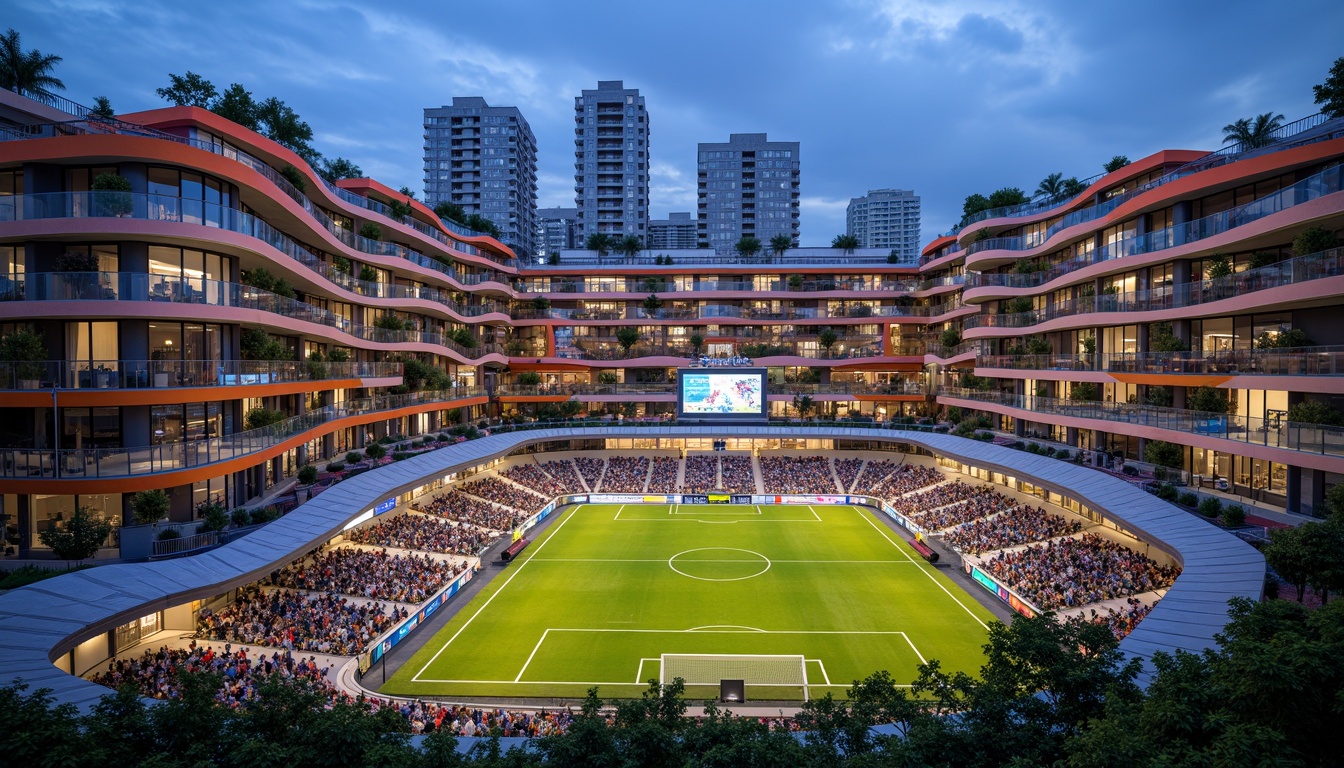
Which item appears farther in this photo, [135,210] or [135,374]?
[135,374]

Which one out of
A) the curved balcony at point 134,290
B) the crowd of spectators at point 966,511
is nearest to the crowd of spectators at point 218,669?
the curved balcony at point 134,290

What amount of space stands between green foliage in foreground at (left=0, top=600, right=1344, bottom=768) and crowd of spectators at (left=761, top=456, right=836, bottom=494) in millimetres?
38968

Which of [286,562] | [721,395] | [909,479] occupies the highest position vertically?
[721,395]

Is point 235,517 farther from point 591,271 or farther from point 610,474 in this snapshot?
point 591,271

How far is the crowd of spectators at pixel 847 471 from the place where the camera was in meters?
53.5

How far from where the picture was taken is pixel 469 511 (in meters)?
43.1

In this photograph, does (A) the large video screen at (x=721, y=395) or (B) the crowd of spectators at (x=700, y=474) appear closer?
(A) the large video screen at (x=721, y=395)

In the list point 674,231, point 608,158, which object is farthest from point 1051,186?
point 674,231

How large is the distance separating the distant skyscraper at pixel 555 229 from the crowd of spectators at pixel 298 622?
102 meters

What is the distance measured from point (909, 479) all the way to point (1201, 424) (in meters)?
25.2

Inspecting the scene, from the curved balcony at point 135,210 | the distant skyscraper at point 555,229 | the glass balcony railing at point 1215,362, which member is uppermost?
the distant skyscraper at point 555,229

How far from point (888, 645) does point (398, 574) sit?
22.5 m

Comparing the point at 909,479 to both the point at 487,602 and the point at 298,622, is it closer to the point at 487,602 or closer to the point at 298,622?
the point at 487,602

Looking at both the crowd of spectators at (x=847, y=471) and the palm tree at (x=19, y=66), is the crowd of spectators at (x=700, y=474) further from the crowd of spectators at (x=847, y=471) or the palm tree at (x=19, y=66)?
the palm tree at (x=19, y=66)
